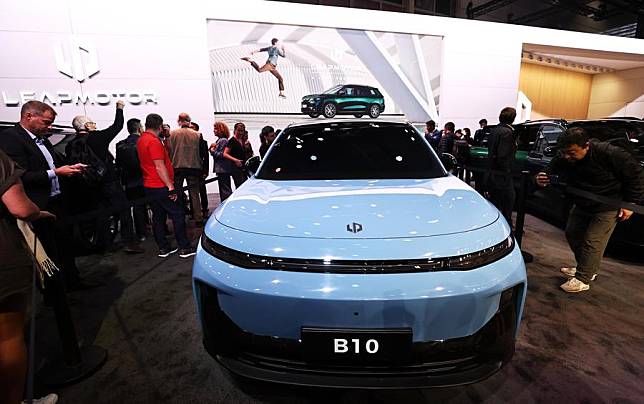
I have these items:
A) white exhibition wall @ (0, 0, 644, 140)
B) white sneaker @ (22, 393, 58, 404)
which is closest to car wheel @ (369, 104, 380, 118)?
white exhibition wall @ (0, 0, 644, 140)

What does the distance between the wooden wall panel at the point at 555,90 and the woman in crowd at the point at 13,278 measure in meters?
18.6

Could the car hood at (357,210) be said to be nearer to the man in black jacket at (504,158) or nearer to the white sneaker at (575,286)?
the white sneaker at (575,286)

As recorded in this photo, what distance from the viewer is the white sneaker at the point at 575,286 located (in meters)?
2.87

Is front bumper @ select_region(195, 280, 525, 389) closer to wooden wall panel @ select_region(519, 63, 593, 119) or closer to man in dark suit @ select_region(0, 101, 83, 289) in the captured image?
man in dark suit @ select_region(0, 101, 83, 289)

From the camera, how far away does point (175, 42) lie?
7.39m

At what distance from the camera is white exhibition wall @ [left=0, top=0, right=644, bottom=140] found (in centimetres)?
674

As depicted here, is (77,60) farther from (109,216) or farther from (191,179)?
(109,216)

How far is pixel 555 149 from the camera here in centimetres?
461

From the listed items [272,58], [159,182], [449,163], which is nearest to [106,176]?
[159,182]

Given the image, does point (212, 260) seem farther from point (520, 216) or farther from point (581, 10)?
point (581, 10)

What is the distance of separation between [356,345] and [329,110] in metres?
7.66

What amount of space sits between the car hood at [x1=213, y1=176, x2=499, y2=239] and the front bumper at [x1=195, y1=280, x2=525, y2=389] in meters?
0.37

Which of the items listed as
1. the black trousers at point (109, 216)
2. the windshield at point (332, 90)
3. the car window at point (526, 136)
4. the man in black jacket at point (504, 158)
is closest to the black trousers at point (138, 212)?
the black trousers at point (109, 216)

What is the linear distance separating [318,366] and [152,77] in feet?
25.9
